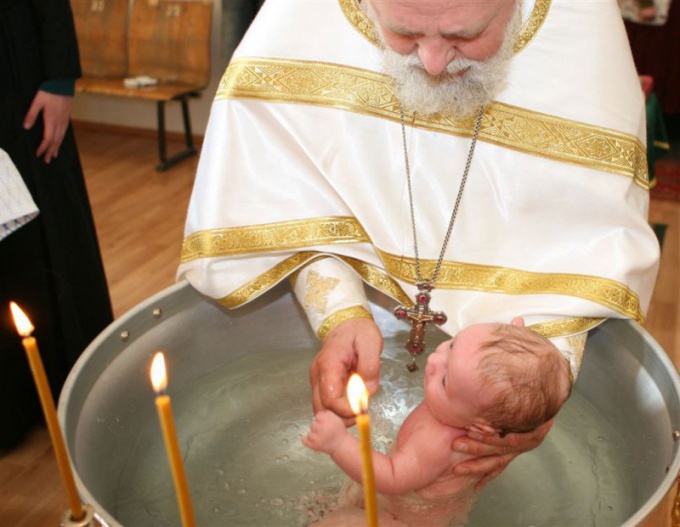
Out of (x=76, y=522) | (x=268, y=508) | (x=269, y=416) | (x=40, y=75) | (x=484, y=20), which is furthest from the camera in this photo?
(x=40, y=75)

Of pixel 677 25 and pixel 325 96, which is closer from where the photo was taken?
pixel 325 96

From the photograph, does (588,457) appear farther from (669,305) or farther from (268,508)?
(669,305)

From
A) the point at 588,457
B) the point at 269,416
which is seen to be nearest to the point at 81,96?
the point at 269,416

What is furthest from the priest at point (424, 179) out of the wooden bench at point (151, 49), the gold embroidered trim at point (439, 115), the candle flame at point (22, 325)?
the wooden bench at point (151, 49)

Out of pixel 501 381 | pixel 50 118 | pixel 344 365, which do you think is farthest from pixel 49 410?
pixel 50 118

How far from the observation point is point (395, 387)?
169cm

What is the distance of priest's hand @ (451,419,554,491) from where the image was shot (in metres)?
1.22

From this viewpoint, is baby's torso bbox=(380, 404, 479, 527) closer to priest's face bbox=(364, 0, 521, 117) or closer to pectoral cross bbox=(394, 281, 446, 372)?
pectoral cross bbox=(394, 281, 446, 372)

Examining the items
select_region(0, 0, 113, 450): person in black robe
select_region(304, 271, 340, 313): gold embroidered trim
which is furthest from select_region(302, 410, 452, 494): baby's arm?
select_region(0, 0, 113, 450): person in black robe

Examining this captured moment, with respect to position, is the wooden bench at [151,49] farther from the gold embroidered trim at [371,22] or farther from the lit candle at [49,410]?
the lit candle at [49,410]

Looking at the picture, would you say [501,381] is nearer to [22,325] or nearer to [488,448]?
[488,448]

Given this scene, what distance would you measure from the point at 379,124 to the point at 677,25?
11.5ft

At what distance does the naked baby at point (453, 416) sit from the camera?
3.73ft

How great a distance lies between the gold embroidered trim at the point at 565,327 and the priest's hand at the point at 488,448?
200 millimetres
